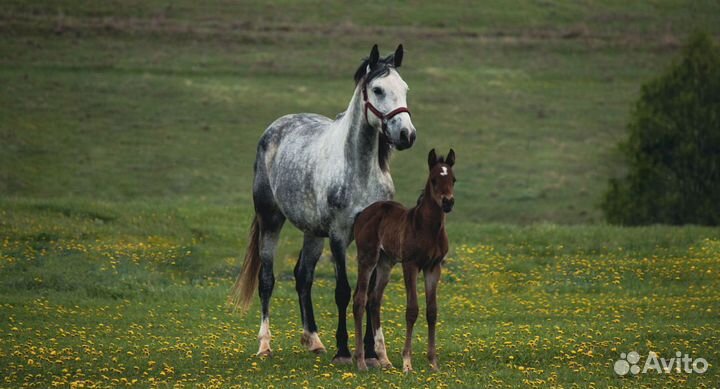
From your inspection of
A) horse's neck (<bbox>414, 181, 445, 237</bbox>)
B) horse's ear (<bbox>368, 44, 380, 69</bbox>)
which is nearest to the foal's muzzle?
horse's neck (<bbox>414, 181, 445, 237</bbox>)

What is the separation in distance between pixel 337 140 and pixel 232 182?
96.3 feet

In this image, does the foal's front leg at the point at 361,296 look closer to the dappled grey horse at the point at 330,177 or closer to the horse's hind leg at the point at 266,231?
the dappled grey horse at the point at 330,177

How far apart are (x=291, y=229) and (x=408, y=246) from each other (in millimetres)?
17850

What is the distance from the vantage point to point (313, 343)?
44.1 ft

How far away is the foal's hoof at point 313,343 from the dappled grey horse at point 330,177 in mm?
14

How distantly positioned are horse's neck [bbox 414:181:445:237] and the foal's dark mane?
4.82ft

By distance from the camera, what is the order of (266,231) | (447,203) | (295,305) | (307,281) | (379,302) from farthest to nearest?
(295,305), (266,231), (307,281), (379,302), (447,203)

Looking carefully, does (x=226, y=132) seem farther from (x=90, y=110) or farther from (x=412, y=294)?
(x=412, y=294)

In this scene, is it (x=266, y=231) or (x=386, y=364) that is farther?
(x=266, y=231)

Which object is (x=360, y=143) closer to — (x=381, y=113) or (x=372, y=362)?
(x=381, y=113)

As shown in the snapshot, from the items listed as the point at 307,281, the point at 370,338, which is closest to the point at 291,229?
the point at 307,281

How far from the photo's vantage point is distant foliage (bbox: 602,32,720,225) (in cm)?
3969

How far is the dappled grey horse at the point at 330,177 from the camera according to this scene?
11969 mm

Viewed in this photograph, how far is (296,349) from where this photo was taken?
13.7m
